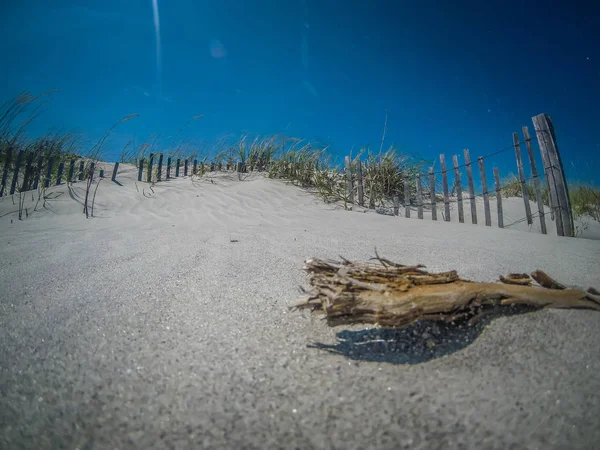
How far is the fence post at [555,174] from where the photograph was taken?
4246 millimetres

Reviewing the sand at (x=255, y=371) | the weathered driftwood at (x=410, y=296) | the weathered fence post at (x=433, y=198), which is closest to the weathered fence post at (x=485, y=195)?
the weathered fence post at (x=433, y=198)

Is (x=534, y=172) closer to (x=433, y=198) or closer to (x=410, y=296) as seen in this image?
(x=433, y=198)

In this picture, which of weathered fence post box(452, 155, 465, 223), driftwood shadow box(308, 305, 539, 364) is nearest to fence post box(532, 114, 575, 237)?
weathered fence post box(452, 155, 465, 223)

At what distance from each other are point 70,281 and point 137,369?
3.81 ft

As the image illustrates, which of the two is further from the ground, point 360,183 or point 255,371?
point 360,183

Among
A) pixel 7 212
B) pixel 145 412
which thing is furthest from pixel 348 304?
→ pixel 7 212

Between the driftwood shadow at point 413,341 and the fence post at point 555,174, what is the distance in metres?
4.51

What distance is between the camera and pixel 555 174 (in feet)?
14.2

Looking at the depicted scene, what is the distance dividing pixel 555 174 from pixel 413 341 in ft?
16.6

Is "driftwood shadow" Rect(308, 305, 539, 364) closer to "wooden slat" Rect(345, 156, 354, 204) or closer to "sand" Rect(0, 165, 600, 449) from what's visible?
"sand" Rect(0, 165, 600, 449)

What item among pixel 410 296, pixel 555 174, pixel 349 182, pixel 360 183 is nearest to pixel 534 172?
pixel 555 174

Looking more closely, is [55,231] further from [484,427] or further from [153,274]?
[484,427]

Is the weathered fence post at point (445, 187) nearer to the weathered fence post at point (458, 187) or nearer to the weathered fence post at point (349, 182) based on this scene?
the weathered fence post at point (458, 187)

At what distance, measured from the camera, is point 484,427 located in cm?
63
